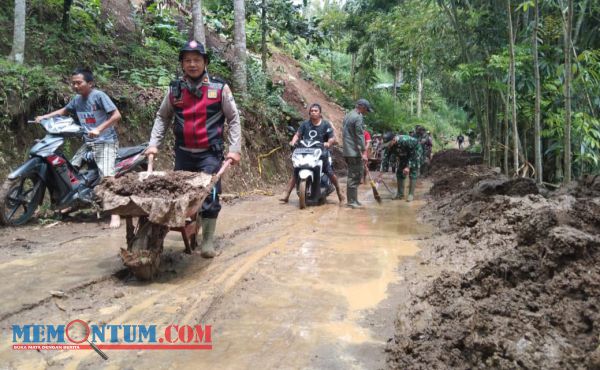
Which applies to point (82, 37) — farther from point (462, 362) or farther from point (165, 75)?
point (462, 362)

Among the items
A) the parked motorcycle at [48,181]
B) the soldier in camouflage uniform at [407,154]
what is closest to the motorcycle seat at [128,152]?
the parked motorcycle at [48,181]

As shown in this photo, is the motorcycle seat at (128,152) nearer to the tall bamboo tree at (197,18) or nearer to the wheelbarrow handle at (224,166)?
the wheelbarrow handle at (224,166)

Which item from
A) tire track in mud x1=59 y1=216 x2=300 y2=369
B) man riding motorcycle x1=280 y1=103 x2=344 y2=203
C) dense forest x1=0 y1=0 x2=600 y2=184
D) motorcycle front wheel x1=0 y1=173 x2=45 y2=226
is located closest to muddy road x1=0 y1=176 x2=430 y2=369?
tire track in mud x1=59 y1=216 x2=300 y2=369

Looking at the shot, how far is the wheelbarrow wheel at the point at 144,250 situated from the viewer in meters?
3.56

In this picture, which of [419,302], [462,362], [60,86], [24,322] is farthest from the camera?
[60,86]

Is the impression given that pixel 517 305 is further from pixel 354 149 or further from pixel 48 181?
pixel 354 149

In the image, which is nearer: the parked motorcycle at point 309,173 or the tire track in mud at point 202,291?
the tire track in mud at point 202,291

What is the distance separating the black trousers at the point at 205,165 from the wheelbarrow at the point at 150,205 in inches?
18.9

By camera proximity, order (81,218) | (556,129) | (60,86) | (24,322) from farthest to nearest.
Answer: (556,129), (60,86), (81,218), (24,322)

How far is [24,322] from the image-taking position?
2.87m

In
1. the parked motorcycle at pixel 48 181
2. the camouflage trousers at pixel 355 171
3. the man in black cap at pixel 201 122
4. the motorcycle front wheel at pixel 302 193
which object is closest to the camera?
the man in black cap at pixel 201 122

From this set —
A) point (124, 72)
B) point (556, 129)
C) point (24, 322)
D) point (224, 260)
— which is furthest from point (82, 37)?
point (556, 129)

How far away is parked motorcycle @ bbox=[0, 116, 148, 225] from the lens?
205 inches

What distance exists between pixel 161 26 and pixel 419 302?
10.8 metres
